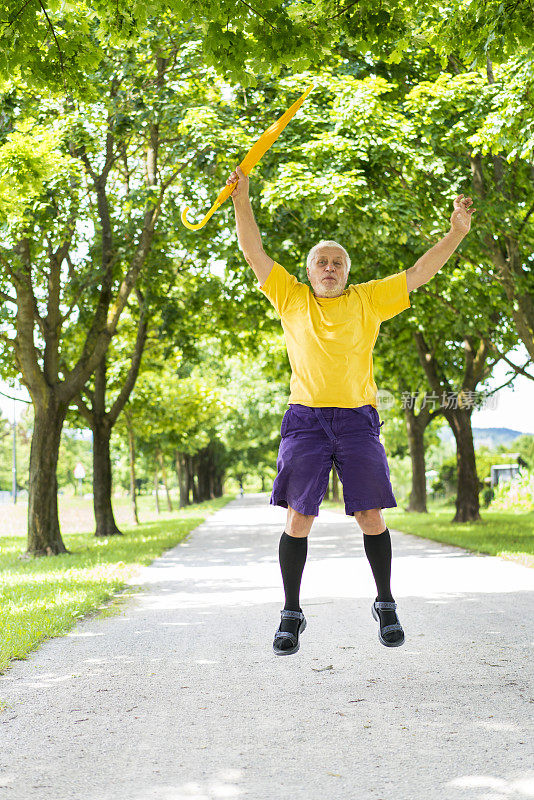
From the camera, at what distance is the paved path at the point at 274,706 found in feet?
10.4

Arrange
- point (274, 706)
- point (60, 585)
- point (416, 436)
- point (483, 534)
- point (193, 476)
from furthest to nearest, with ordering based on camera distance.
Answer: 1. point (193, 476)
2. point (416, 436)
3. point (483, 534)
4. point (60, 585)
5. point (274, 706)

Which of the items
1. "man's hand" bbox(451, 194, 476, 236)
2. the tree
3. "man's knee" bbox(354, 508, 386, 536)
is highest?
the tree

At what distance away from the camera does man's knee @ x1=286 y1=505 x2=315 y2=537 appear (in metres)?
4.51

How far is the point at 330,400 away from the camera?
4414 millimetres

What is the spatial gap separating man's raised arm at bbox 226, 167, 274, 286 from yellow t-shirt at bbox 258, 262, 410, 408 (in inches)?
3.2

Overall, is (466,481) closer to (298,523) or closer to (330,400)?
(298,523)

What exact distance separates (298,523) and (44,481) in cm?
1053

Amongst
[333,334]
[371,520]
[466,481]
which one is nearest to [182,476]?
[466,481]

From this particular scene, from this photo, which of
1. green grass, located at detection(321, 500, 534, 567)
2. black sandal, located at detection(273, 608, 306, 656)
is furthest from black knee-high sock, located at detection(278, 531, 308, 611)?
green grass, located at detection(321, 500, 534, 567)

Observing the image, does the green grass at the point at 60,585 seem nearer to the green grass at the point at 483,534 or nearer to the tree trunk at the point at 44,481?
the tree trunk at the point at 44,481

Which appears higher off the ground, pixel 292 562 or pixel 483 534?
pixel 292 562

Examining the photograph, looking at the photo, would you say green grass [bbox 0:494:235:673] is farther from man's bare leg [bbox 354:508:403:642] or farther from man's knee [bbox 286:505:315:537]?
man's bare leg [bbox 354:508:403:642]

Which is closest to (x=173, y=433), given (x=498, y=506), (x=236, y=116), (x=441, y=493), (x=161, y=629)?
(x=498, y=506)

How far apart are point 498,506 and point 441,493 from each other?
1175 centimetres
